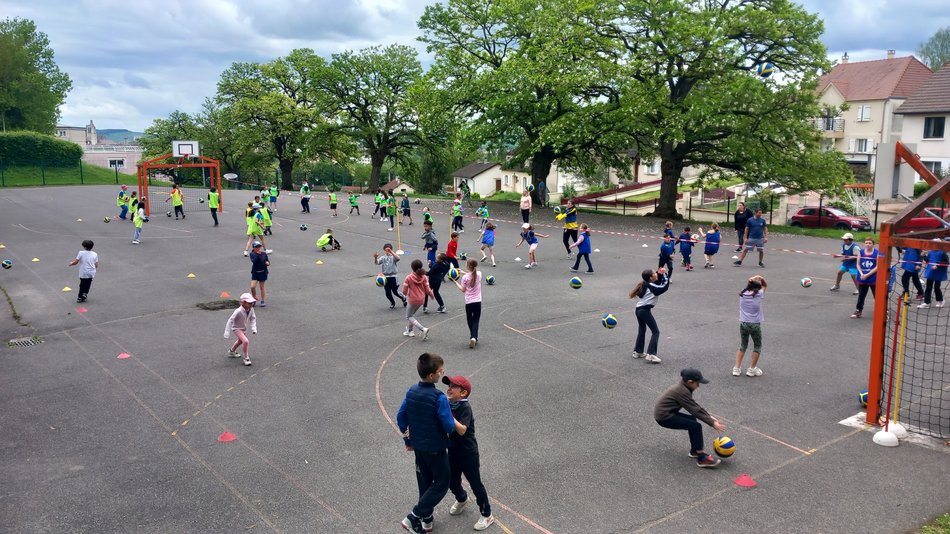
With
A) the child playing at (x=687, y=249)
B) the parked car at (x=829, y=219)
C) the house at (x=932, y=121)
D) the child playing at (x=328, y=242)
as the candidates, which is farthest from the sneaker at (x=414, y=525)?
the house at (x=932, y=121)

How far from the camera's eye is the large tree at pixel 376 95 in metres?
54.6

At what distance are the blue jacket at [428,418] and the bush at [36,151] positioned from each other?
6061 centimetres

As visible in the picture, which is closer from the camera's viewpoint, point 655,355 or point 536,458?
point 536,458

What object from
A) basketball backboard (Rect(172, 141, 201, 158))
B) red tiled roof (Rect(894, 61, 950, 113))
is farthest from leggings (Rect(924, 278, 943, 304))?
basketball backboard (Rect(172, 141, 201, 158))

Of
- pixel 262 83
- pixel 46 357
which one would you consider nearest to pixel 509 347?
pixel 46 357

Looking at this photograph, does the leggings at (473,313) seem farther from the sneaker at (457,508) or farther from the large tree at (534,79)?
the large tree at (534,79)

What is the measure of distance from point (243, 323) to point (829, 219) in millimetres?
32004

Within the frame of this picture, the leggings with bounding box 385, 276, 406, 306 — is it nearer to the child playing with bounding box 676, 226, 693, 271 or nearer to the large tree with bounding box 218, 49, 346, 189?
the child playing with bounding box 676, 226, 693, 271

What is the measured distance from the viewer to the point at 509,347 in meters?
13.3

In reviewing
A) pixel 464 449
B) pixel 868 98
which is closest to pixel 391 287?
pixel 464 449

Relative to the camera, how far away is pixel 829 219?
115ft

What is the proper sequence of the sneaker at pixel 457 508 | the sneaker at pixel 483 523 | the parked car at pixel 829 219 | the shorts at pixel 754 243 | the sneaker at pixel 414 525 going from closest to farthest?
1. the sneaker at pixel 414 525
2. the sneaker at pixel 483 523
3. the sneaker at pixel 457 508
4. the shorts at pixel 754 243
5. the parked car at pixel 829 219

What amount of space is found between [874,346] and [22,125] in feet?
268

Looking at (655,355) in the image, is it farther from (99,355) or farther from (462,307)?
(99,355)
